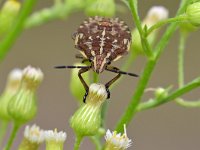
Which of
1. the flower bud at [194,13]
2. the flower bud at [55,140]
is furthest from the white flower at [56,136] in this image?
the flower bud at [194,13]

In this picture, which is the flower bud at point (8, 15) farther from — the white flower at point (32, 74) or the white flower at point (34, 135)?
the white flower at point (34, 135)

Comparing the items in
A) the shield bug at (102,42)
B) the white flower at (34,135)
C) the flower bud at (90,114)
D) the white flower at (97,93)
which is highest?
the shield bug at (102,42)

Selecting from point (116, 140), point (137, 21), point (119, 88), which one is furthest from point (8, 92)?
point (119, 88)

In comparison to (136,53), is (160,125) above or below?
below

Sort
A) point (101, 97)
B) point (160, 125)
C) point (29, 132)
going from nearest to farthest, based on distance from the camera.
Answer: point (101, 97), point (29, 132), point (160, 125)

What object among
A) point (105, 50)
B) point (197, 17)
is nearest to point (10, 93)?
point (105, 50)

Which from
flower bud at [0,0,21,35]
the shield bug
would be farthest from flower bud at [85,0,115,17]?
flower bud at [0,0,21,35]

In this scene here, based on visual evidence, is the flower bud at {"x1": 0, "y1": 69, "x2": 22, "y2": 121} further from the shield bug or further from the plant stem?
the plant stem

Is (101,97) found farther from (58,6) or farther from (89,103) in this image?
(58,6)
